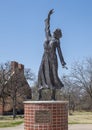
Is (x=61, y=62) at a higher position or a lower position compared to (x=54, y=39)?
lower

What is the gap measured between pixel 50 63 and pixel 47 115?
2477mm

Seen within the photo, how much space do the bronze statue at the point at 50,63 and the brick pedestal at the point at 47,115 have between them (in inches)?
43.3

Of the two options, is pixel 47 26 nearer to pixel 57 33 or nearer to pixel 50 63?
pixel 57 33

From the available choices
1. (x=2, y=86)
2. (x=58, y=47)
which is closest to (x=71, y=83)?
(x=2, y=86)

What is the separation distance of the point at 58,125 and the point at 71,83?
4539cm

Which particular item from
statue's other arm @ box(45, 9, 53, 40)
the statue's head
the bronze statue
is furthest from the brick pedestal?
statue's other arm @ box(45, 9, 53, 40)

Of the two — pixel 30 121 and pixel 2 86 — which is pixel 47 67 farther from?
pixel 2 86

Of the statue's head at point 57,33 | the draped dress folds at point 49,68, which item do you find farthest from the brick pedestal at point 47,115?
the statue's head at point 57,33

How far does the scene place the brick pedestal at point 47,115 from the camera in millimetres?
13845

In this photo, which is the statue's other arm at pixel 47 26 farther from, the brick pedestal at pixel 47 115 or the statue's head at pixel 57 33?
the brick pedestal at pixel 47 115

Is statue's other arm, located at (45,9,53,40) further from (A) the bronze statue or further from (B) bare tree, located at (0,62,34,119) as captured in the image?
(B) bare tree, located at (0,62,34,119)

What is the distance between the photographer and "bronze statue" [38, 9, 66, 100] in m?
15.1

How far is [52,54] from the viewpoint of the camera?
15273 millimetres

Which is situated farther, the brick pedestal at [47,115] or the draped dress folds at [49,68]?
the draped dress folds at [49,68]
